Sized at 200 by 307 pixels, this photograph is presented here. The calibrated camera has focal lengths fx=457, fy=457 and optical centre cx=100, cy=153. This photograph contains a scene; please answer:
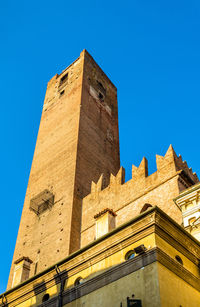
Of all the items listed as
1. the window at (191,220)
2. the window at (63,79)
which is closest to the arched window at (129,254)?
the window at (191,220)

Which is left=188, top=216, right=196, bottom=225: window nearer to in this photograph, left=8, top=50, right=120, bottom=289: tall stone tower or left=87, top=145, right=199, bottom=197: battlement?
left=87, top=145, right=199, bottom=197: battlement

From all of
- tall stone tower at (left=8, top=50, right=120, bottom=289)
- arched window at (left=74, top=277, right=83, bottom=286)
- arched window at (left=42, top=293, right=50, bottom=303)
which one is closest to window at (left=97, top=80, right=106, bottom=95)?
tall stone tower at (left=8, top=50, right=120, bottom=289)

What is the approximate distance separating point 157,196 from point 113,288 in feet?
26.2

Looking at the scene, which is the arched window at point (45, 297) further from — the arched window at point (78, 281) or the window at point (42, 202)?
the window at point (42, 202)

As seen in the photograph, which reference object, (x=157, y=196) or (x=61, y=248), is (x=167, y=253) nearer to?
(x=157, y=196)

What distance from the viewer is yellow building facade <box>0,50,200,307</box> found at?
10.8m

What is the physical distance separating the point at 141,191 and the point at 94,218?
3.66 metres

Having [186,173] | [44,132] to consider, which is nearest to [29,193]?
[44,132]

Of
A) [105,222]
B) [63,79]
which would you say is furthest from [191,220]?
[63,79]

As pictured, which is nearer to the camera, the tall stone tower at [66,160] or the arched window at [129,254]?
the arched window at [129,254]

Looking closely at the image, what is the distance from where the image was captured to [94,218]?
16.5 meters

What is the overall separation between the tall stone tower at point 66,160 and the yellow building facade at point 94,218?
0.21 ft

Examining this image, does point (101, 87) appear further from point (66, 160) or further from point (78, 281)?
point (78, 281)

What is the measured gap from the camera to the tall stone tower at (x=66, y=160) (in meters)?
20.8
